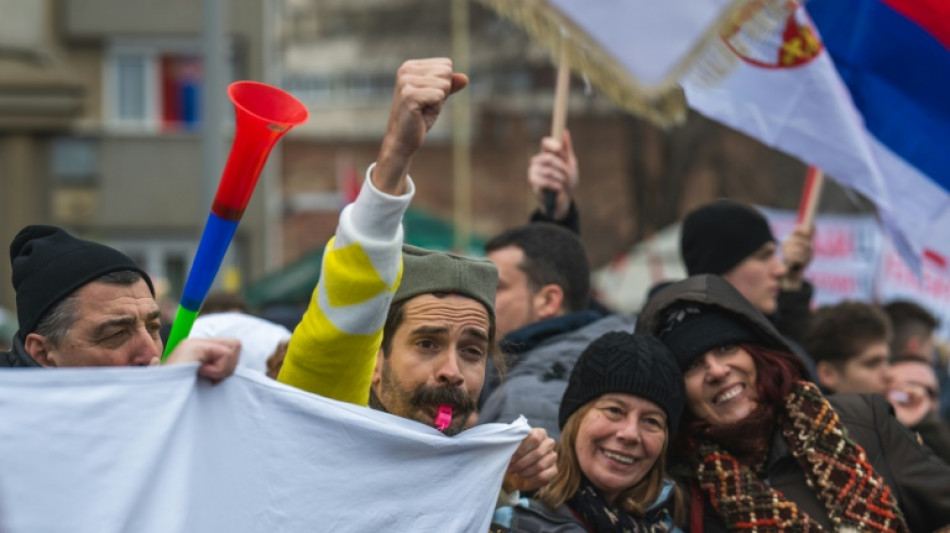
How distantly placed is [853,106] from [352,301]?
11.5 ft

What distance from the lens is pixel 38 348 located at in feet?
12.0

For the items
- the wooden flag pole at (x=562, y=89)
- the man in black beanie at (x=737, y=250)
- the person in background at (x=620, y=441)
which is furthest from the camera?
the man in black beanie at (x=737, y=250)

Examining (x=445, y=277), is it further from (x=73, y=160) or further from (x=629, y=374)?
(x=73, y=160)

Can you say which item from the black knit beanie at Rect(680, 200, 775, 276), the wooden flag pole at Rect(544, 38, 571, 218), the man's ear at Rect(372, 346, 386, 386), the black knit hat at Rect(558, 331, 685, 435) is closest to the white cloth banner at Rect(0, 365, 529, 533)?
the man's ear at Rect(372, 346, 386, 386)

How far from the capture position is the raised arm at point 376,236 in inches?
132

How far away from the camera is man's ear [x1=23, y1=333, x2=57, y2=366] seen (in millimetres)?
3632

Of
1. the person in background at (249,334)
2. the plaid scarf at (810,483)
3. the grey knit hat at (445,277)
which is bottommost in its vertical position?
the person in background at (249,334)

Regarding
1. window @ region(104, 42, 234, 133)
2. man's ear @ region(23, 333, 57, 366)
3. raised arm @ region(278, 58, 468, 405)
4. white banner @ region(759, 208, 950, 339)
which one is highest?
raised arm @ region(278, 58, 468, 405)

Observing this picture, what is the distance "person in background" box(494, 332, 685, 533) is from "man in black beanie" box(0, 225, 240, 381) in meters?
1.15

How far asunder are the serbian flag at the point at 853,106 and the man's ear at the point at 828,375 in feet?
1.71

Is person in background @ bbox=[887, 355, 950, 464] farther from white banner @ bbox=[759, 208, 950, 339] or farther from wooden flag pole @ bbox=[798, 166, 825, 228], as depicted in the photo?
white banner @ bbox=[759, 208, 950, 339]

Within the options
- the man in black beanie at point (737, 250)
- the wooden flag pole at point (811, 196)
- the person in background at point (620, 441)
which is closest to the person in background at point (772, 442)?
the person in background at point (620, 441)

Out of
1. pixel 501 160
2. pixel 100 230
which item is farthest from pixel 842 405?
pixel 501 160

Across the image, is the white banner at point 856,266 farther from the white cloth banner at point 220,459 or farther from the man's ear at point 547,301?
the white cloth banner at point 220,459
